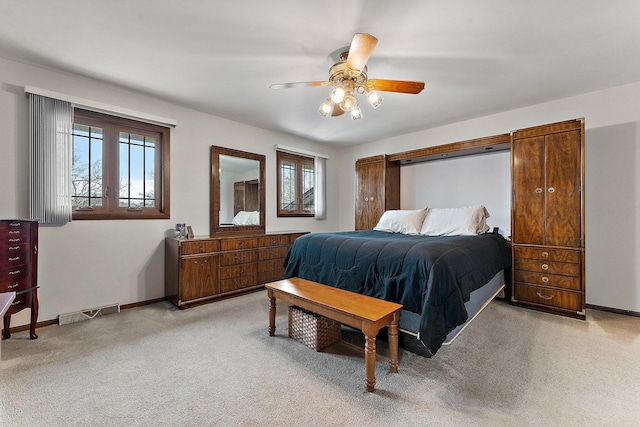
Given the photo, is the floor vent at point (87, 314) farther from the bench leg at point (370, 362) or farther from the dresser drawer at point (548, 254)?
the dresser drawer at point (548, 254)

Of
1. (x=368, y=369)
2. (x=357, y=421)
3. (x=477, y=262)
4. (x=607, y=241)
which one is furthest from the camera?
(x=607, y=241)

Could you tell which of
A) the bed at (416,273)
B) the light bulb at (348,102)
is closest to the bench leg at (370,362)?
the bed at (416,273)

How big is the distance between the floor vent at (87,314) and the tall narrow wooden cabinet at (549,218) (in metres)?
4.65

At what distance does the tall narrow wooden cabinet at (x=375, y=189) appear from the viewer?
490 centimetres

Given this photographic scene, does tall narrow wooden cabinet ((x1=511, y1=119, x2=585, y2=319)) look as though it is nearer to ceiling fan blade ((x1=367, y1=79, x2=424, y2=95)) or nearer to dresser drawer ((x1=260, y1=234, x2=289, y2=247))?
ceiling fan blade ((x1=367, y1=79, x2=424, y2=95))

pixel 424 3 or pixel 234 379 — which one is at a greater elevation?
pixel 424 3

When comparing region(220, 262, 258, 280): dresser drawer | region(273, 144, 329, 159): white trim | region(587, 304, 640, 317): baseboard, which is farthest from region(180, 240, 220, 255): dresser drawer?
region(587, 304, 640, 317): baseboard

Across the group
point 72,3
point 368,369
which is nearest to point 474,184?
point 368,369

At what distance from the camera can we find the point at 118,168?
10.7ft

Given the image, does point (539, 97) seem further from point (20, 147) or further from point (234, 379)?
point (20, 147)

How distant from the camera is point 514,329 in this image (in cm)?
269

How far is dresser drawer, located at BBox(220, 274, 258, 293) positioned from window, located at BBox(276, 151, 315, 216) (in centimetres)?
136

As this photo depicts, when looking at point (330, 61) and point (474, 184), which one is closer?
point (330, 61)

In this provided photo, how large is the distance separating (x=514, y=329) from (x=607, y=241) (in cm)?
172
